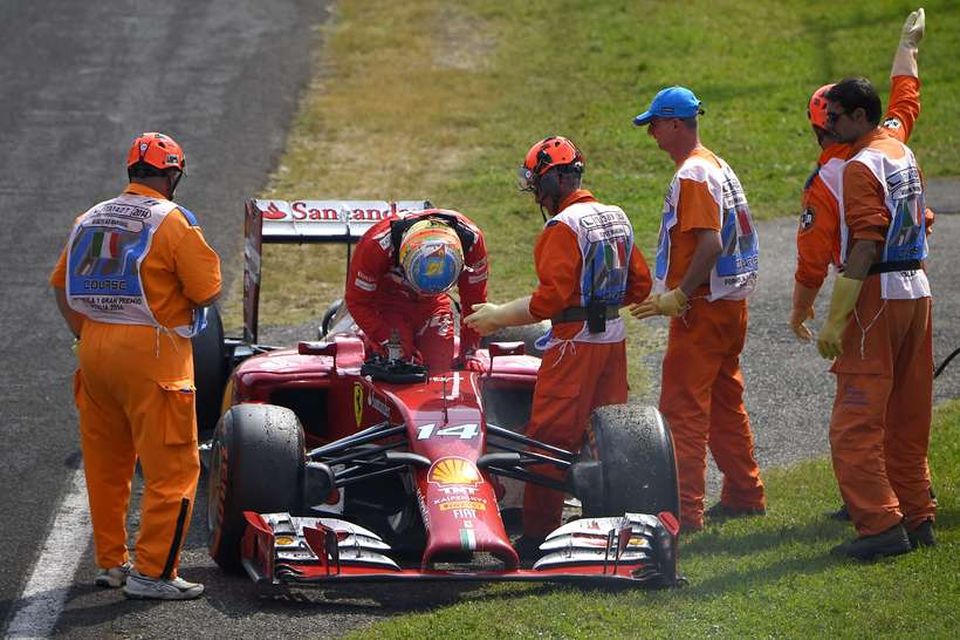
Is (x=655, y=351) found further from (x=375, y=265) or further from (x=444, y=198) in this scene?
(x=444, y=198)

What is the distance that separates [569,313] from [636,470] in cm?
94

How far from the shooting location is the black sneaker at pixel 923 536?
7688 millimetres

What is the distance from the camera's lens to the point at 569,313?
8.12 meters

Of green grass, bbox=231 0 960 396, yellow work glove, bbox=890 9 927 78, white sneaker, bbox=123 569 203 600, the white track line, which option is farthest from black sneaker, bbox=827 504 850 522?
green grass, bbox=231 0 960 396

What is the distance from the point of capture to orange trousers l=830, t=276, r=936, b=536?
24.4 ft

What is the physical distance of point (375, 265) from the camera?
8.57m

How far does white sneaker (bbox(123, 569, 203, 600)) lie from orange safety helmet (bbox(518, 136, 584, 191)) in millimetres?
2624

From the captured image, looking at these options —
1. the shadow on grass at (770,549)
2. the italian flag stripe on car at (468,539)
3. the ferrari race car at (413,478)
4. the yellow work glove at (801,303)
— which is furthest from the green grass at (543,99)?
the italian flag stripe on car at (468,539)

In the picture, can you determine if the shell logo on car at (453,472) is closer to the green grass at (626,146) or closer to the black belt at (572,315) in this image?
the green grass at (626,146)

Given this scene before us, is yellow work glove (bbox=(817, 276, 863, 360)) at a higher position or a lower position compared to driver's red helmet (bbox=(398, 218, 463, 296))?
lower

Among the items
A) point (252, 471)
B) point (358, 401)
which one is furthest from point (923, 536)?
point (252, 471)

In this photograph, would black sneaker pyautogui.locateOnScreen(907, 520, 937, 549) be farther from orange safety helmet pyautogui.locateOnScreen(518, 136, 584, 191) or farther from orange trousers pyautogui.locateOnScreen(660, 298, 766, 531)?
orange safety helmet pyautogui.locateOnScreen(518, 136, 584, 191)

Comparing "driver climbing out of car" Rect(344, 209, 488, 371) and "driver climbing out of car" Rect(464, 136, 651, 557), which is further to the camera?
"driver climbing out of car" Rect(344, 209, 488, 371)

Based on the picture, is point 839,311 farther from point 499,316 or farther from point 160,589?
point 160,589
